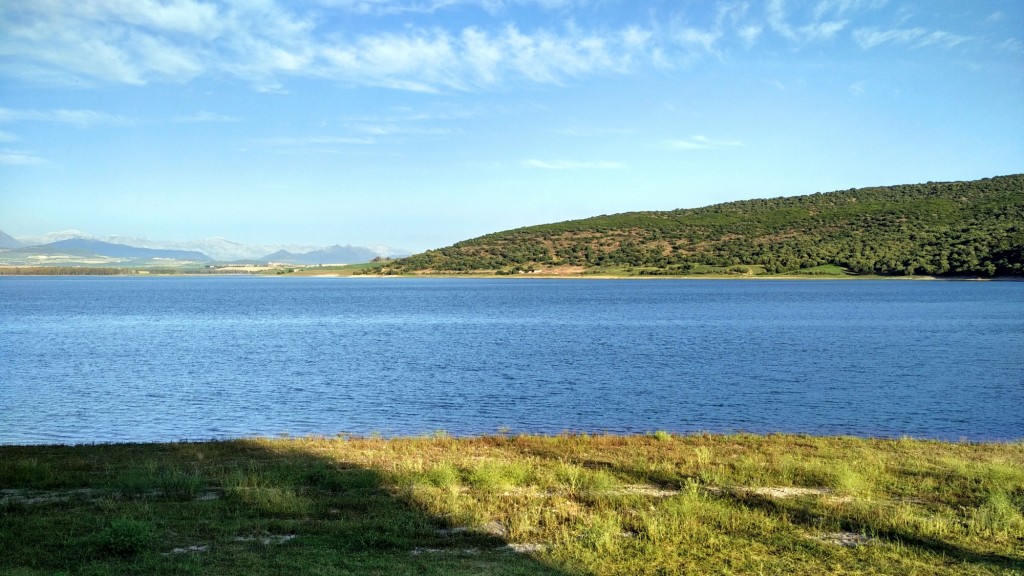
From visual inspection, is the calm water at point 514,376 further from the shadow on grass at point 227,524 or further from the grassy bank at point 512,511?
the shadow on grass at point 227,524

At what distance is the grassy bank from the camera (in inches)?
373

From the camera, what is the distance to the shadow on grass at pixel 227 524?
922cm

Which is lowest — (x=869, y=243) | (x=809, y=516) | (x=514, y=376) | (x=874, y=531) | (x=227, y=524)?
(x=514, y=376)

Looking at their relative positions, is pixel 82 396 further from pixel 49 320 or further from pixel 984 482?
pixel 49 320

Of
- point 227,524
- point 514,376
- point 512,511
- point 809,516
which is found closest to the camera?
point 227,524

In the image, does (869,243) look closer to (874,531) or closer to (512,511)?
(874,531)

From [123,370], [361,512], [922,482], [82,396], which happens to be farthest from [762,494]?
[123,370]

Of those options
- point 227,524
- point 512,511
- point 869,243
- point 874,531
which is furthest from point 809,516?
point 869,243

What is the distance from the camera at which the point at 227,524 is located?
1095 centimetres

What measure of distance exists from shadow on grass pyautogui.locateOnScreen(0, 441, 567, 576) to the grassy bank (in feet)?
0.13

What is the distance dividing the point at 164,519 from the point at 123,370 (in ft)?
107

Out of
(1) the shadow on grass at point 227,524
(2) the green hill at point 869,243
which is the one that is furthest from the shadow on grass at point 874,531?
(2) the green hill at point 869,243

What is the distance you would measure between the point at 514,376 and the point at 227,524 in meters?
26.5

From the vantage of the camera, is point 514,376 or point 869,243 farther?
point 869,243
